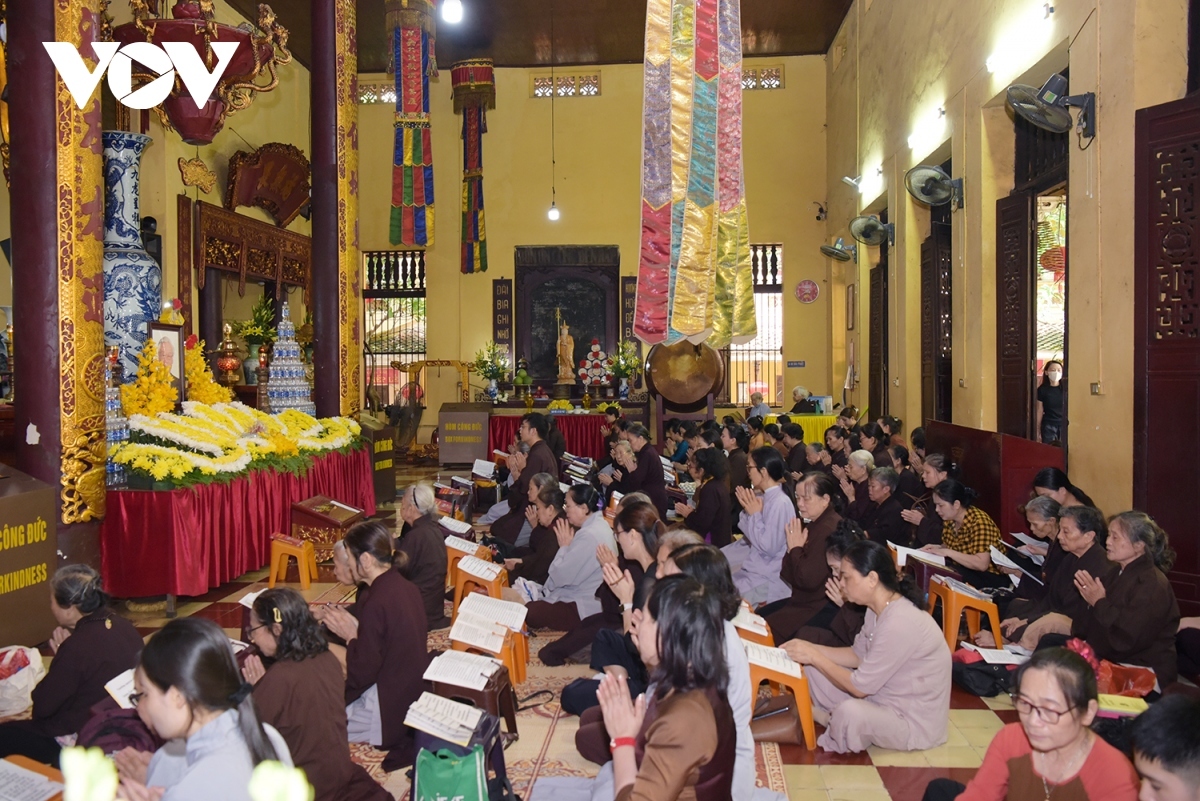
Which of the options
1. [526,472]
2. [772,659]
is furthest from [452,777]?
[526,472]

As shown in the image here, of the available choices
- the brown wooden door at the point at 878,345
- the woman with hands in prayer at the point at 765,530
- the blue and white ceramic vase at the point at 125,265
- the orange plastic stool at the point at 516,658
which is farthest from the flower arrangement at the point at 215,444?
the brown wooden door at the point at 878,345

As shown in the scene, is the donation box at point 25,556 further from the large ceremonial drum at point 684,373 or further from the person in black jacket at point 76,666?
the large ceremonial drum at point 684,373

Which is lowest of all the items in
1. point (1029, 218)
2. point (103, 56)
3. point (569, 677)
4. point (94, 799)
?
point (569, 677)

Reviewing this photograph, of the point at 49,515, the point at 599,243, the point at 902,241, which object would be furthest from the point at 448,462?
the point at 49,515

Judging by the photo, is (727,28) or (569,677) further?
(727,28)

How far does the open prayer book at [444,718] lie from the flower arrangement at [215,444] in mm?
3706

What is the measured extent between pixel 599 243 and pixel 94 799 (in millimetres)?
15387

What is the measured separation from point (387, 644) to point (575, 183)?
1446cm

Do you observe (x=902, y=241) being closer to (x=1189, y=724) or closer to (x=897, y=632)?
(x=897, y=632)

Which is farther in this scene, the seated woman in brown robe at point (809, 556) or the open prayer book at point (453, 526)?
the open prayer book at point (453, 526)

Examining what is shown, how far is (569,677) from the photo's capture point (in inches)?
203

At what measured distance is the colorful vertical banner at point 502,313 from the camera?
56.6 feet

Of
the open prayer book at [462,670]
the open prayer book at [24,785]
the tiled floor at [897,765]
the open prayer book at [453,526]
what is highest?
the open prayer book at [453,526]

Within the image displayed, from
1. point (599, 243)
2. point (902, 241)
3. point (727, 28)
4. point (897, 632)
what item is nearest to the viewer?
point (897, 632)
